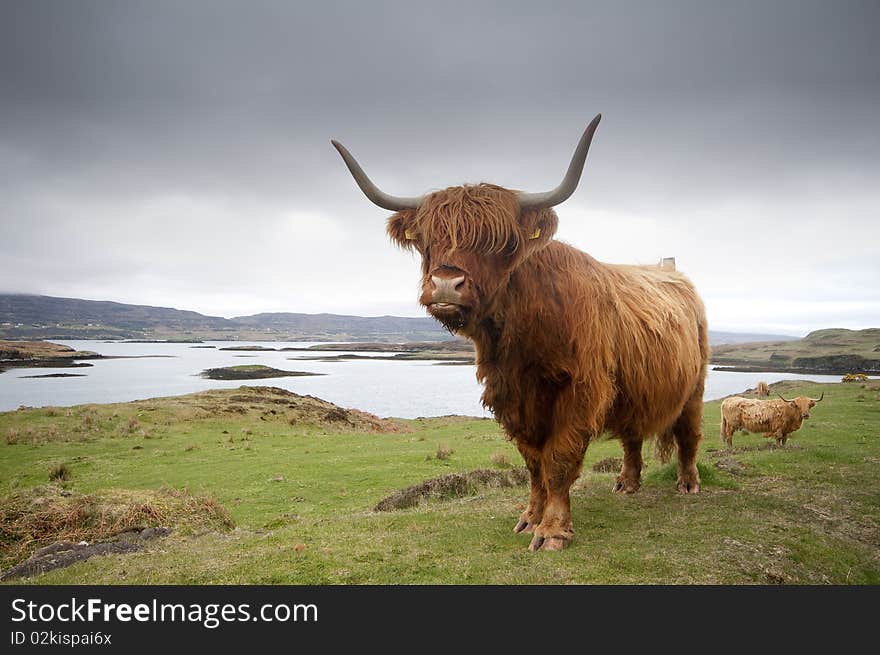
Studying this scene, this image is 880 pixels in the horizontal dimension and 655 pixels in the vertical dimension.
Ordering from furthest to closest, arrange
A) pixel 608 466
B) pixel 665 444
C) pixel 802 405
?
pixel 802 405
pixel 608 466
pixel 665 444

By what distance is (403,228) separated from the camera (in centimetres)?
410

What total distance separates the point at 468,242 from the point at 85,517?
6763 millimetres

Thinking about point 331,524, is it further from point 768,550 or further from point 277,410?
point 277,410

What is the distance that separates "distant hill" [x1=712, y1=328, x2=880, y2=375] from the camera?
2578 centimetres

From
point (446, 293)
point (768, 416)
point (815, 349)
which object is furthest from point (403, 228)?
point (815, 349)

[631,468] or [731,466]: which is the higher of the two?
[631,468]

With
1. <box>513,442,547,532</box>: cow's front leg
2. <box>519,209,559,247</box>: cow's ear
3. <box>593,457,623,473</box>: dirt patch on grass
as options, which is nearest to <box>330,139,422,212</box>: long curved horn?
<box>519,209,559,247</box>: cow's ear

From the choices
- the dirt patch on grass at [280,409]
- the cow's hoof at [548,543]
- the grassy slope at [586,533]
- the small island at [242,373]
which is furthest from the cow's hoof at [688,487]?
the small island at [242,373]

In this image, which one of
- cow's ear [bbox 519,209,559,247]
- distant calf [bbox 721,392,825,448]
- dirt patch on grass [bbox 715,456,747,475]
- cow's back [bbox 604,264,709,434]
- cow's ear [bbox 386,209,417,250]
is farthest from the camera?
distant calf [bbox 721,392,825,448]

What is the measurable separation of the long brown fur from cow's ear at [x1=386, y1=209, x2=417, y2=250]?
0.01m

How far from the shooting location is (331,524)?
5.73 metres

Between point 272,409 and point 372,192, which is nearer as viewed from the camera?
point 372,192

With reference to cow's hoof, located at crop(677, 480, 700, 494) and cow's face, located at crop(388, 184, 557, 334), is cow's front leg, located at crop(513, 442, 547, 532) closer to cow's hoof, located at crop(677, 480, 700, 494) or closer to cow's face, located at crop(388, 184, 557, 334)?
cow's face, located at crop(388, 184, 557, 334)

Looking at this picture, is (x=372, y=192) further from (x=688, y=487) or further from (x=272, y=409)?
(x=272, y=409)
